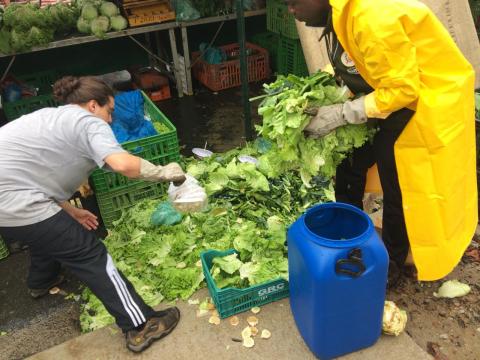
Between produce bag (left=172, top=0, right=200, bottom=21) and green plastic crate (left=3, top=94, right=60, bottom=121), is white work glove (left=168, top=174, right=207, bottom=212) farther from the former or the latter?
produce bag (left=172, top=0, right=200, bottom=21)

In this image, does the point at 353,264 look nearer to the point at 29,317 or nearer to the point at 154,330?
the point at 154,330

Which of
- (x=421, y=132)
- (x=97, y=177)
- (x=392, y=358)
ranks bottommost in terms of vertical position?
(x=392, y=358)

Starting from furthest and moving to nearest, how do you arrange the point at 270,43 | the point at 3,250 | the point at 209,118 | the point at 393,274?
the point at 270,43
the point at 209,118
the point at 3,250
the point at 393,274

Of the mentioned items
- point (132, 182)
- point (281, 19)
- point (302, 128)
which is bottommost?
point (132, 182)

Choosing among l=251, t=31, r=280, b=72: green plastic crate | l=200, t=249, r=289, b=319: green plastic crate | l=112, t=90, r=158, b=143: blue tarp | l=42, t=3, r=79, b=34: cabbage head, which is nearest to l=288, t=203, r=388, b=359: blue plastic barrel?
l=200, t=249, r=289, b=319: green plastic crate

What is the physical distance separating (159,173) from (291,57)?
444 centimetres

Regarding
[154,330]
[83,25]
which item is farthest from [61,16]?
[154,330]

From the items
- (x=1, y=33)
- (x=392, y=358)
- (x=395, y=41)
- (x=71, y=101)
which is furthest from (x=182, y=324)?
(x=1, y=33)

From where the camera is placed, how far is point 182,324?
2988 millimetres

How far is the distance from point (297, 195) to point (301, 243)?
1.58m

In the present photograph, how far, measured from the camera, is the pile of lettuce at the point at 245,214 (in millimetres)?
2756

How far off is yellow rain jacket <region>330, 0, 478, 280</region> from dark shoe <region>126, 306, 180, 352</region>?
1719 millimetres

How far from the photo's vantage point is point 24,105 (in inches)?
219

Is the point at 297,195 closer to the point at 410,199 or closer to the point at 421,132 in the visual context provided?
the point at 410,199
